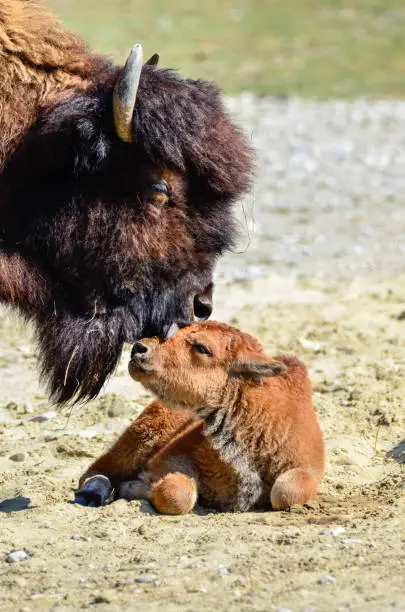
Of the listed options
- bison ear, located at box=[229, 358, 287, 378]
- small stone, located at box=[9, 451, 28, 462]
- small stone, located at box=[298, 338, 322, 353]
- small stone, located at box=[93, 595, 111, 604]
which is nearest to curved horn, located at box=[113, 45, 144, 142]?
bison ear, located at box=[229, 358, 287, 378]

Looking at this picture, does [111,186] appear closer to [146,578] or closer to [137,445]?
[137,445]

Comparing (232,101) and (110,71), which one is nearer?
(110,71)

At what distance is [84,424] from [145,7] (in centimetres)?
2151

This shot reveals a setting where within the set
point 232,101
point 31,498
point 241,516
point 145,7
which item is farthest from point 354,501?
point 145,7

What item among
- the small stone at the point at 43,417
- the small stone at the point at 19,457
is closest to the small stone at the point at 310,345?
the small stone at the point at 43,417

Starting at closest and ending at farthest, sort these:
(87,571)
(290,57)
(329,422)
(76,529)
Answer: (87,571) < (76,529) < (329,422) < (290,57)

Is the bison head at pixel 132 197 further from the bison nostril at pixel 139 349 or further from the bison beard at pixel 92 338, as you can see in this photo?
the bison nostril at pixel 139 349

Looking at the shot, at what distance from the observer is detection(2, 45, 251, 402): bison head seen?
5.41 meters

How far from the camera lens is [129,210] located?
18.1 ft

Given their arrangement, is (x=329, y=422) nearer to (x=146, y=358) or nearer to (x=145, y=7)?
(x=146, y=358)

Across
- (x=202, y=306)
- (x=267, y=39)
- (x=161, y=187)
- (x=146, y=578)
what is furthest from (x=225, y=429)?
(x=267, y=39)

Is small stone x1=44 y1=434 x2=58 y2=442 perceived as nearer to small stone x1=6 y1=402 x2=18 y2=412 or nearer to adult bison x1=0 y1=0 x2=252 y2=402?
small stone x1=6 y1=402 x2=18 y2=412

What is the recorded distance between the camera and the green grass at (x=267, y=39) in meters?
21.6

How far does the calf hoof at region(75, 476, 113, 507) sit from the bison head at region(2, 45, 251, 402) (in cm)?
75
